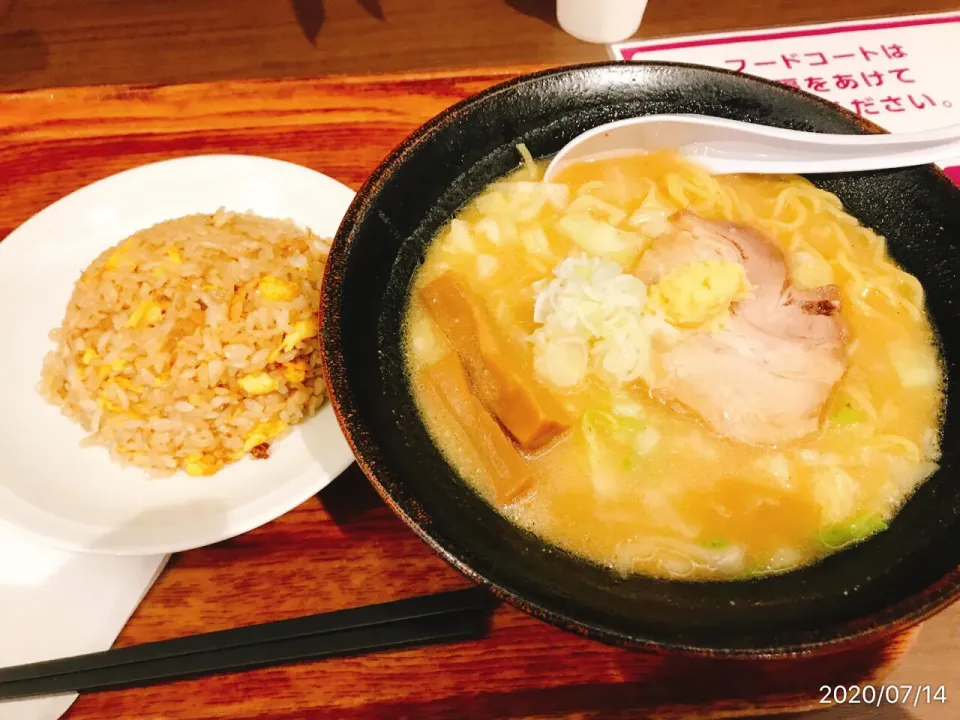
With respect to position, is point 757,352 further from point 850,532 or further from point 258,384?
point 258,384

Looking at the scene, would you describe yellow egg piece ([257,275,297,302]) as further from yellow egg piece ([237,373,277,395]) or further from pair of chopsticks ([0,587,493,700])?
pair of chopsticks ([0,587,493,700])

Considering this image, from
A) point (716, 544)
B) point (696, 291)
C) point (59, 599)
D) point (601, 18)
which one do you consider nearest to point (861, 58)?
point (601, 18)

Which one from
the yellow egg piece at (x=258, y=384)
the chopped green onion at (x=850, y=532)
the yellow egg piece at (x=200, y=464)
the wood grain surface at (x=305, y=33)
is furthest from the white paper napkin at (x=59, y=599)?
the wood grain surface at (x=305, y=33)

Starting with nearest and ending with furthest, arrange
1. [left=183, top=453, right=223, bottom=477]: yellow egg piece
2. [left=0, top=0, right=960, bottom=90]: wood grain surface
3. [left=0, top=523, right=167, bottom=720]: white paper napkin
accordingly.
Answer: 1. [left=0, top=523, right=167, bottom=720]: white paper napkin
2. [left=183, top=453, right=223, bottom=477]: yellow egg piece
3. [left=0, top=0, right=960, bottom=90]: wood grain surface

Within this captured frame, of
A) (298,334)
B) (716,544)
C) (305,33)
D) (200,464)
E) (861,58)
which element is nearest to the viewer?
(716,544)

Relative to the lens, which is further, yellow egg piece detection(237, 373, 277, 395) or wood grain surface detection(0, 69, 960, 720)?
yellow egg piece detection(237, 373, 277, 395)

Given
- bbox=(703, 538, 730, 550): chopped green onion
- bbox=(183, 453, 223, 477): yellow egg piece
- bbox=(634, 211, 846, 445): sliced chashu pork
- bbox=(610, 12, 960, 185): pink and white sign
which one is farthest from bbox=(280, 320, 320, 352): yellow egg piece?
bbox=(610, 12, 960, 185): pink and white sign

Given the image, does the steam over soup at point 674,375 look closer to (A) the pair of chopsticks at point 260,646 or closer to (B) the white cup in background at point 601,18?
(A) the pair of chopsticks at point 260,646

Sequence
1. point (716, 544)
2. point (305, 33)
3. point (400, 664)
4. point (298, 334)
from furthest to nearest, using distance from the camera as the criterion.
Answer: point (305, 33), point (298, 334), point (400, 664), point (716, 544)
